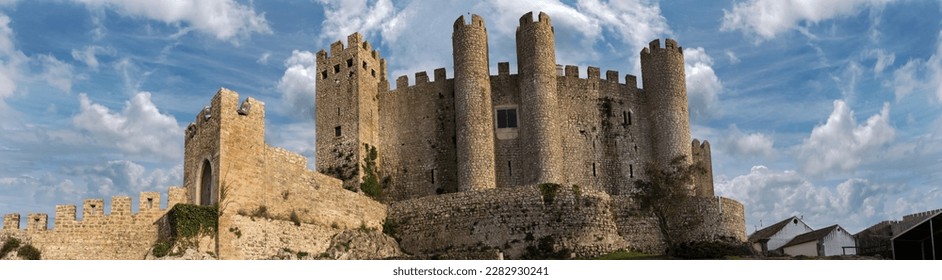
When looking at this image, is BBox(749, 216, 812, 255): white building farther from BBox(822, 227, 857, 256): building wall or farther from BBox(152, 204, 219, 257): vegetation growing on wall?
BBox(152, 204, 219, 257): vegetation growing on wall

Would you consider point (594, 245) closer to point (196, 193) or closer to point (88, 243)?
point (196, 193)

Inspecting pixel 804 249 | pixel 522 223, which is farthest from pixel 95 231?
pixel 804 249

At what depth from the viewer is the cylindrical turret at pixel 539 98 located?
4962 centimetres

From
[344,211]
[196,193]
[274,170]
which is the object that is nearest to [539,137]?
[344,211]

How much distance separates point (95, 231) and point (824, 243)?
43734mm

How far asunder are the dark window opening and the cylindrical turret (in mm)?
621

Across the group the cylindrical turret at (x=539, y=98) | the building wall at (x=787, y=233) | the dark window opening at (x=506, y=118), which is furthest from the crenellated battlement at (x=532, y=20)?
the building wall at (x=787, y=233)

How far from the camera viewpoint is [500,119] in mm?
51688

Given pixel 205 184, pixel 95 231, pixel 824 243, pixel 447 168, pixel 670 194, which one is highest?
pixel 447 168

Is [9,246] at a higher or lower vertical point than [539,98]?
lower

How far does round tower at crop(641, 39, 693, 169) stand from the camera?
174 ft

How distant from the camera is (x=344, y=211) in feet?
141

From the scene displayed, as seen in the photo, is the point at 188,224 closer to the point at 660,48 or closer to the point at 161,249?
the point at 161,249

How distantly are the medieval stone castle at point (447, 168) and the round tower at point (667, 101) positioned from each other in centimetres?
8
